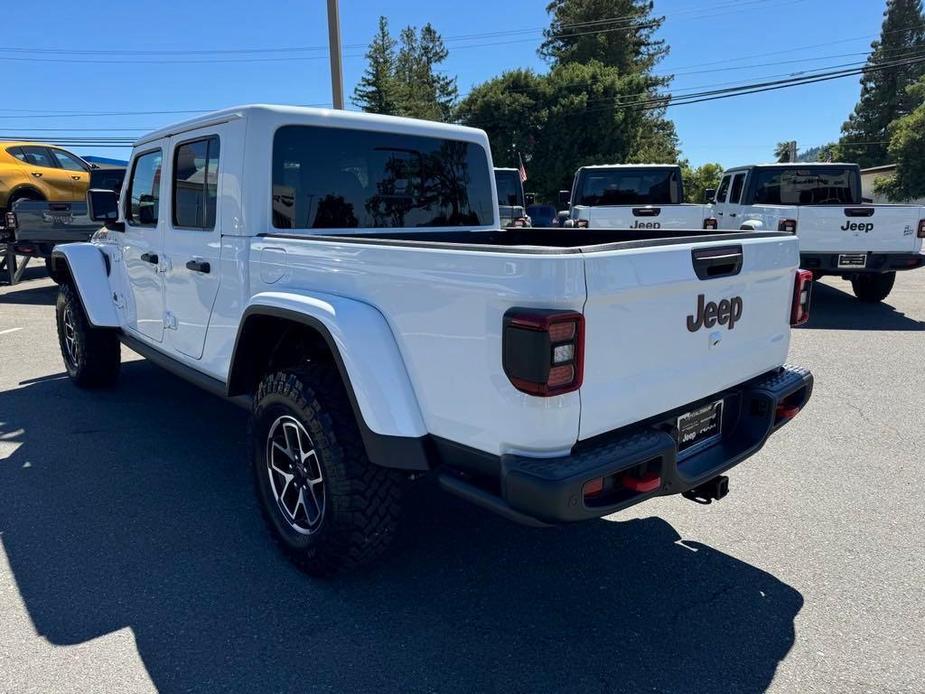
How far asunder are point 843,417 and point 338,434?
13.5ft

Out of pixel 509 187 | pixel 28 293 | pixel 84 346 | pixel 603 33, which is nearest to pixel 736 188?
pixel 509 187

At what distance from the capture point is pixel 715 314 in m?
2.71

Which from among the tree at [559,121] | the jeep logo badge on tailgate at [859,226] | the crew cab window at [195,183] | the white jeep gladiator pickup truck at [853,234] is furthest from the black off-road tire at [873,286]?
the tree at [559,121]

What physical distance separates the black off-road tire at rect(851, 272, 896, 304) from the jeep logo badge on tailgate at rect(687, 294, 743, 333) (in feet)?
28.7

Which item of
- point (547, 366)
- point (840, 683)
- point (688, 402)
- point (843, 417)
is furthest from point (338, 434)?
point (843, 417)

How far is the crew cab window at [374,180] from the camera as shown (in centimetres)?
354

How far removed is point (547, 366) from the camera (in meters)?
2.11

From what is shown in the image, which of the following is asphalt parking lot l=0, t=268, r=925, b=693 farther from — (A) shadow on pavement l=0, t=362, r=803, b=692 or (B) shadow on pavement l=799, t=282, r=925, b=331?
(B) shadow on pavement l=799, t=282, r=925, b=331

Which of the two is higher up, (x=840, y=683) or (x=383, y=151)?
(x=383, y=151)

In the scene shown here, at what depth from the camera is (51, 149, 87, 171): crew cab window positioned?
14273mm

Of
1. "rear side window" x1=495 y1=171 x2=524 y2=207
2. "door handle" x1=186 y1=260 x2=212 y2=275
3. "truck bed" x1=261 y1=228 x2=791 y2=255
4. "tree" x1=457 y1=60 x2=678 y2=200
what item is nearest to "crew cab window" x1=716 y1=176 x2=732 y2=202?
"rear side window" x1=495 y1=171 x2=524 y2=207

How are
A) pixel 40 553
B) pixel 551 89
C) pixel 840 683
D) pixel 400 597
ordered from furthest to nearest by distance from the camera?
pixel 551 89 < pixel 40 553 < pixel 400 597 < pixel 840 683

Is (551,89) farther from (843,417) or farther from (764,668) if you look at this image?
(764,668)

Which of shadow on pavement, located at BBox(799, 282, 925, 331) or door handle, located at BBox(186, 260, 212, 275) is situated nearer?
door handle, located at BBox(186, 260, 212, 275)
